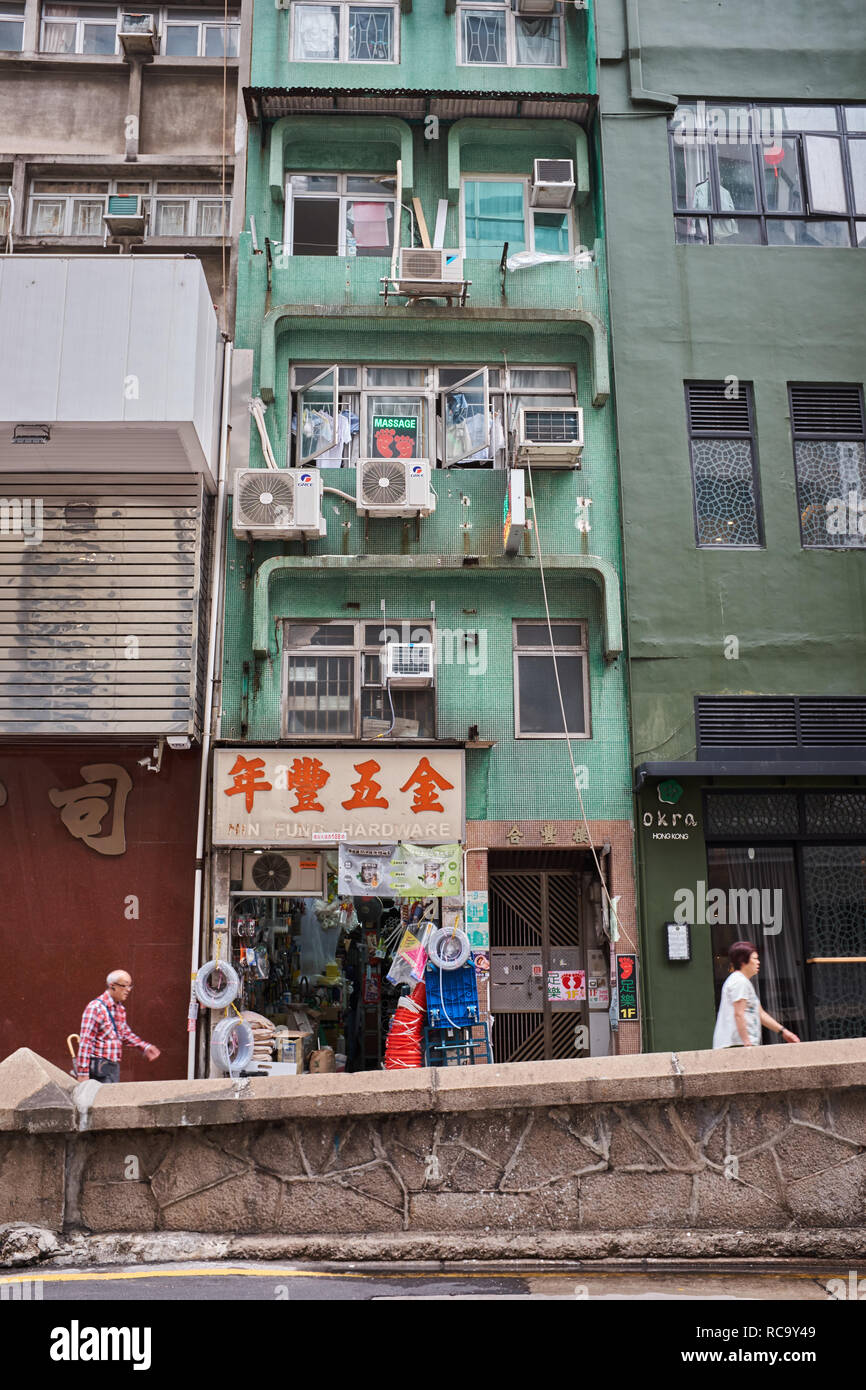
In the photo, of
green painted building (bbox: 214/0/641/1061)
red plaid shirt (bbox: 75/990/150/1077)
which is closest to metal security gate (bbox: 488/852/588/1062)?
green painted building (bbox: 214/0/641/1061)

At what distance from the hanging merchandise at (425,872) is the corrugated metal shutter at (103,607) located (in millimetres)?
2987

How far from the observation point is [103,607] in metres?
13.9

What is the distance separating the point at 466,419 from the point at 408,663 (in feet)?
12.0

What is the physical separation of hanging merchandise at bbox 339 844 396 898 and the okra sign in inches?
212

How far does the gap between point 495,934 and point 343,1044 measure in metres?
2.49

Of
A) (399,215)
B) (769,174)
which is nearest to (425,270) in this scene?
(399,215)

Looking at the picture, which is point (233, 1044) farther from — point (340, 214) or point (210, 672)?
point (340, 214)

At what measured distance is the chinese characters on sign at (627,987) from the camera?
543 inches

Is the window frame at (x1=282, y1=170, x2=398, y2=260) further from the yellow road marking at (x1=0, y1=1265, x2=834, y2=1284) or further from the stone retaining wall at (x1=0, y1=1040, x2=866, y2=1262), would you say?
the yellow road marking at (x1=0, y1=1265, x2=834, y2=1284)

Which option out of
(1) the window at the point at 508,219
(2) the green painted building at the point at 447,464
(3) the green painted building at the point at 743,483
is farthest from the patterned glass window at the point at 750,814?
(1) the window at the point at 508,219

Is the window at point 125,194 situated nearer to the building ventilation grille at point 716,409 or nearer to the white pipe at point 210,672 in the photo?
the white pipe at point 210,672

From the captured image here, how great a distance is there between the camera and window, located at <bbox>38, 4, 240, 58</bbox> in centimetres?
1706

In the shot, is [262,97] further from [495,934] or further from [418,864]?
[495,934]

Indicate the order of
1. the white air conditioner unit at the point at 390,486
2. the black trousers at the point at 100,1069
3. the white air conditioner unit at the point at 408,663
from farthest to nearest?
the white air conditioner unit at the point at 390,486, the white air conditioner unit at the point at 408,663, the black trousers at the point at 100,1069
